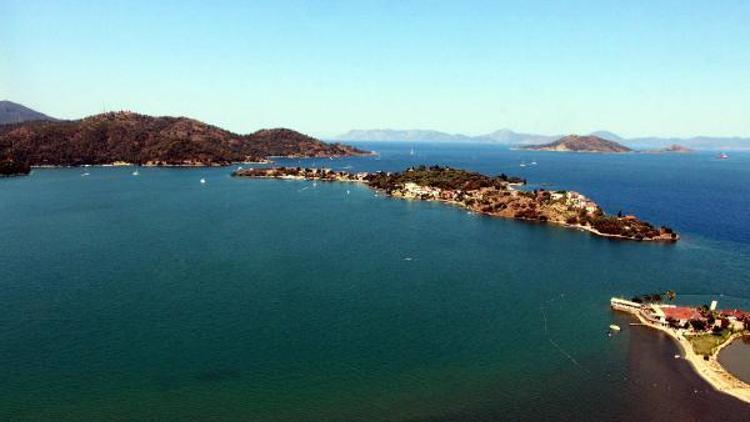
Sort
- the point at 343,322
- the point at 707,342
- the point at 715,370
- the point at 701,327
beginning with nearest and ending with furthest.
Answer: the point at 715,370
the point at 707,342
the point at 701,327
the point at 343,322

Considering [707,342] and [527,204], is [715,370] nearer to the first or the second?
[707,342]

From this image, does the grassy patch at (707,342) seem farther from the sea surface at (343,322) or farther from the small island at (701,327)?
the sea surface at (343,322)

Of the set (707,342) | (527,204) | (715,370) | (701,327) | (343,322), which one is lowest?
(715,370)

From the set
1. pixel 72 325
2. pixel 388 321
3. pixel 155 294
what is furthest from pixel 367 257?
pixel 72 325

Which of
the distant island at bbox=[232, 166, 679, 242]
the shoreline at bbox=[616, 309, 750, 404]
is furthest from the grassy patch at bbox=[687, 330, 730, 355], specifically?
the distant island at bbox=[232, 166, 679, 242]

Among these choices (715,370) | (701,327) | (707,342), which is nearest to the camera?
(715,370)

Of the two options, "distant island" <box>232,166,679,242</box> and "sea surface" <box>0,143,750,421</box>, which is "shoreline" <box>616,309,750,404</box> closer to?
"sea surface" <box>0,143,750,421</box>

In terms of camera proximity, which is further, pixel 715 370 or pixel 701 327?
pixel 701 327

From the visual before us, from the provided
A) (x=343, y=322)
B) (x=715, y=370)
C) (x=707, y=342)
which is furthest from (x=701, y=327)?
(x=343, y=322)
